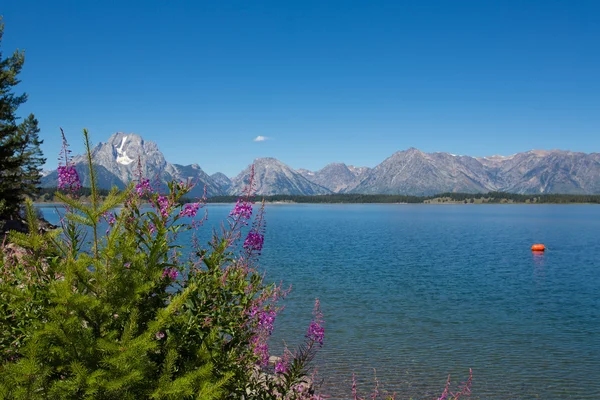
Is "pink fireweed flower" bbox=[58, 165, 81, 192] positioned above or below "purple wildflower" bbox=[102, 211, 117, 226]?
above

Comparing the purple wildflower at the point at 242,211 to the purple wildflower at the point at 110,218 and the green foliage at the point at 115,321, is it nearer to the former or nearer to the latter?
the green foliage at the point at 115,321

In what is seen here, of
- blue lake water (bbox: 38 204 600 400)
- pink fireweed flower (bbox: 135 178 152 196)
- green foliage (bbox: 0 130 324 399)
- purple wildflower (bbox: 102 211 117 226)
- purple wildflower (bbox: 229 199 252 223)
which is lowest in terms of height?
blue lake water (bbox: 38 204 600 400)

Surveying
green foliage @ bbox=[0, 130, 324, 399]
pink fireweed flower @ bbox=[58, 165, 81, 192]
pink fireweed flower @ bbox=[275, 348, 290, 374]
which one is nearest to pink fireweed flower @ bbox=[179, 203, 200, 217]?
green foliage @ bbox=[0, 130, 324, 399]

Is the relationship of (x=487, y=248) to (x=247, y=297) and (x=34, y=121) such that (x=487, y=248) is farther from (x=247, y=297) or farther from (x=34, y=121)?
(x=247, y=297)

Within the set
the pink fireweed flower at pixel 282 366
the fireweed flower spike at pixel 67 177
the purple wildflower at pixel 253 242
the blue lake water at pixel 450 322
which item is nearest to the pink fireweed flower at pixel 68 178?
the fireweed flower spike at pixel 67 177

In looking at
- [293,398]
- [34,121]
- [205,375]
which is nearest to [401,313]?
[293,398]

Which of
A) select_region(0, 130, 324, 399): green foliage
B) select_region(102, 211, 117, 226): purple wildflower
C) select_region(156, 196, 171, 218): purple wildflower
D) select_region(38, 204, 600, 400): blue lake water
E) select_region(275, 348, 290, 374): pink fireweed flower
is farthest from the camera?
select_region(38, 204, 600, 400): blue lake water

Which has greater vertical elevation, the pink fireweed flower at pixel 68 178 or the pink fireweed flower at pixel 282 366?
the pink fireweed flower at pixel 68 178

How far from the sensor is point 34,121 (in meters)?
45.2

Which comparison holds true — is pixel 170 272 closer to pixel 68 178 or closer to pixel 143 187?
pixel 143 187

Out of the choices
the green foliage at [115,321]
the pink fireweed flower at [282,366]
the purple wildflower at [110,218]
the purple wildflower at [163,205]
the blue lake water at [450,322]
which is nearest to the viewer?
the green foliage at [115,321]

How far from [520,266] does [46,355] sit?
58332mm

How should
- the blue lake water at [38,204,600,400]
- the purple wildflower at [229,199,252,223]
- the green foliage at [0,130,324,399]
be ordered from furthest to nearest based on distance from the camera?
1. the blue lake water at [38,204,600,400]
2. the purple wildflower at [229,199,252,223]
3. the green foliage at [0,130,324,399]

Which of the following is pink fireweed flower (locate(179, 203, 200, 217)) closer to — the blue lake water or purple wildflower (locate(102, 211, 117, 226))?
purple wildflower (locate(102, 211, 117, 226))
